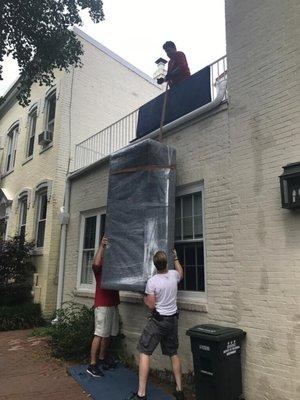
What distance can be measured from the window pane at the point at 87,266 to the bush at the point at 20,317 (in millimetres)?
2244

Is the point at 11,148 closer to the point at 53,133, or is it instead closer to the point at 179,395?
the point at 53,133

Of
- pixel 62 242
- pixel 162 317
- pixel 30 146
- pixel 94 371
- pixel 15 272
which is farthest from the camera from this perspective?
pixel 30 146

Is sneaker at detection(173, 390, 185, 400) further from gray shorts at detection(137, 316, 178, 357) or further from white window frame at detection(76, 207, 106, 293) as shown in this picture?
white window frame at detection(76, 207, 106, 293)

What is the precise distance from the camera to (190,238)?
20.3ft

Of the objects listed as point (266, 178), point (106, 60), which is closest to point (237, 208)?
point (266, 178)

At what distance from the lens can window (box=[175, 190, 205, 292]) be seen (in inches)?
236

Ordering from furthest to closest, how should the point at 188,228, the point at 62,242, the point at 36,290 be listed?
the point at 36,290
the point at 62,242
the point at 188,228

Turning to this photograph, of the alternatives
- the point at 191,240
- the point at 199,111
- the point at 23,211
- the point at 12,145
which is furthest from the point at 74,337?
the point at 12,145

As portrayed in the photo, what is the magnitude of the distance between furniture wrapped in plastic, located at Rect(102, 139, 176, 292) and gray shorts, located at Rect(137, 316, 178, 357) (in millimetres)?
755

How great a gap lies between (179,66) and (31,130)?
338 inches

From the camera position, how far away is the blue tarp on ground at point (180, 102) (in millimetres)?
6727

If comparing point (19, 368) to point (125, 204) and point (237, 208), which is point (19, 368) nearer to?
point (125, 204)

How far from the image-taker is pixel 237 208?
5344mm

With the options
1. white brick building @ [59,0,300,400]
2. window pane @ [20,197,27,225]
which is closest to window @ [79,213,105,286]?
white brick building @ [59,0,300,400]
